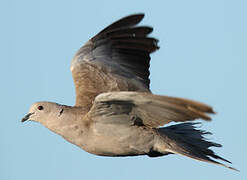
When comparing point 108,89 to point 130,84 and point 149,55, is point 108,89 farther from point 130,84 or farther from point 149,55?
point 149,55

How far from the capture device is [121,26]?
9789mm

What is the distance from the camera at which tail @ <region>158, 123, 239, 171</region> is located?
27.7 feet

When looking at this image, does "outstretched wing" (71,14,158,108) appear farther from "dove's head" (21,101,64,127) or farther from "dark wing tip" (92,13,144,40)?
"dove's head" (21,101,64,127)

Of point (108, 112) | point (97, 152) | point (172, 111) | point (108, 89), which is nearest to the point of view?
point (172, 111)

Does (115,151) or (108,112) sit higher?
(108,112)

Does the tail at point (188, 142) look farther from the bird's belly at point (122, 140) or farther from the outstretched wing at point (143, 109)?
the outstretched wing at point (143, 109)

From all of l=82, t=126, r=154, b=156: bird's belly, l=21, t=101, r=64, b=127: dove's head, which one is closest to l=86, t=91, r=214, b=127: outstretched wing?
l=82, t=126, r=154, b=156: bird's belly

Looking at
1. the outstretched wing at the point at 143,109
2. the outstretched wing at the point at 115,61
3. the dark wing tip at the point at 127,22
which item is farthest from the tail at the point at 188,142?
the dark wing tip at the point at 127,22

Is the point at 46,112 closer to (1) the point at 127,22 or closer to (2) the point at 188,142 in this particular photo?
(1) the point at 127,22

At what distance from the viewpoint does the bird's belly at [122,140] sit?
8.45 meters

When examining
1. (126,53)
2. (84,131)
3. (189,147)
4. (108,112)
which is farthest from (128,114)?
(126,53)

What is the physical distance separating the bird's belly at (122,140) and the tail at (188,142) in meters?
0.33

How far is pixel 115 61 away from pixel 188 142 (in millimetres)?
2028

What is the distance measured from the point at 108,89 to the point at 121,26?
1201 mm
